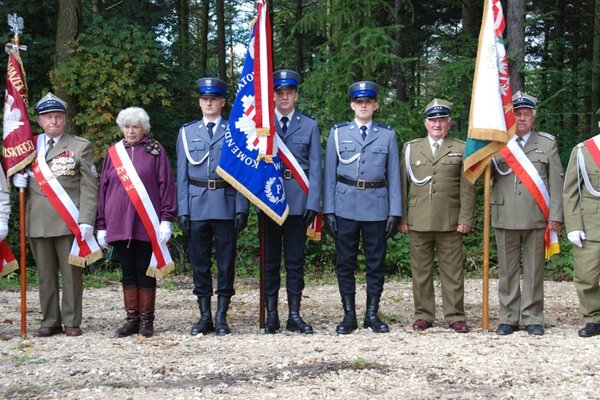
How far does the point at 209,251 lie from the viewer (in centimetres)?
597

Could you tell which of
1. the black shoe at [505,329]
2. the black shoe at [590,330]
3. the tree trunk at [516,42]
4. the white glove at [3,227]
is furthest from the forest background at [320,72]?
the white glove at [3,227]

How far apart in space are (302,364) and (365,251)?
55.6 inches

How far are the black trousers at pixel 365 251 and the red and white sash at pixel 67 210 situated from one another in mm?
2001

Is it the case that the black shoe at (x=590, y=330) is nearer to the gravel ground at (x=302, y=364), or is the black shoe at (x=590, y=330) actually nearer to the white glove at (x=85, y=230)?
the gravel ground at (x=302, y=364)

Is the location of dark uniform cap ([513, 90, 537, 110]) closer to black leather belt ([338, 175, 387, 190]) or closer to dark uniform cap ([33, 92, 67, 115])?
black leather belt ([338, 175, 387, 190])

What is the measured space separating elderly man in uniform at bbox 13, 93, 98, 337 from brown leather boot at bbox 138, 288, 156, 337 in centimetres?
57

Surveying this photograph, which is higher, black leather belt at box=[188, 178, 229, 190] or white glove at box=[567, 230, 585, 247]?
black leather belt at box=[188, 178, 229, 190]

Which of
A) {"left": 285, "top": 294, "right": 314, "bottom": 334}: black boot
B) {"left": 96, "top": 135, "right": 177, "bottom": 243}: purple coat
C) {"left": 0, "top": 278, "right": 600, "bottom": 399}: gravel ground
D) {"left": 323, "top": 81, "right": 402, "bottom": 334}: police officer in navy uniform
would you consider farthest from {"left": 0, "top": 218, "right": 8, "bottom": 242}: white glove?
{"left": 323, "top": 81, "right": 402, "bottom": 334}: police officer in navy uniform

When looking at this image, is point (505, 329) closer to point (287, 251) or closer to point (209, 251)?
point (287, 251)

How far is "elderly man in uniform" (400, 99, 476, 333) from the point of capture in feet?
19.7

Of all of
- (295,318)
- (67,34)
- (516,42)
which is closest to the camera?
(295,318)

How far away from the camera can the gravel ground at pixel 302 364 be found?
4336 mm

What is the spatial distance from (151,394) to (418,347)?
2.06 metres

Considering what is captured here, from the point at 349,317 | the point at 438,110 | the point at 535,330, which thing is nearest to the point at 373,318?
the point at 349,317
